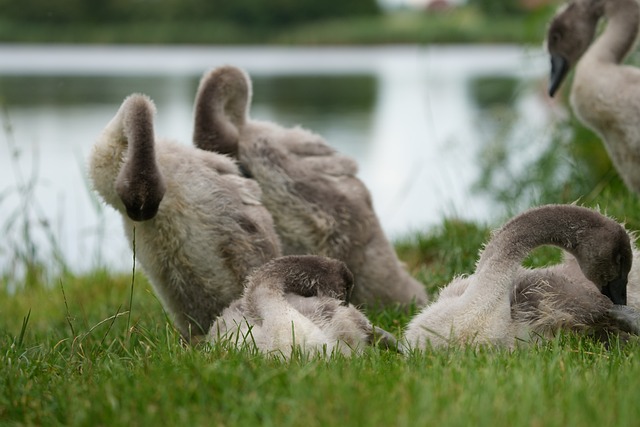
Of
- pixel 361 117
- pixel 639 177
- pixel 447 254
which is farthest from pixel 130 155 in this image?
pixel 361 117

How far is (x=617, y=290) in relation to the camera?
189 inches

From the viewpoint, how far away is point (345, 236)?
608 centimetres

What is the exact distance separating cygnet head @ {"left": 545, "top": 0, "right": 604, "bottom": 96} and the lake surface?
1.29m

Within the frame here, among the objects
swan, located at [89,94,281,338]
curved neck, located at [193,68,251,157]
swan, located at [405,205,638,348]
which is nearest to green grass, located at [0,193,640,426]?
swan, located at [405,205,638,348]

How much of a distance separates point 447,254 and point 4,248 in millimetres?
4127

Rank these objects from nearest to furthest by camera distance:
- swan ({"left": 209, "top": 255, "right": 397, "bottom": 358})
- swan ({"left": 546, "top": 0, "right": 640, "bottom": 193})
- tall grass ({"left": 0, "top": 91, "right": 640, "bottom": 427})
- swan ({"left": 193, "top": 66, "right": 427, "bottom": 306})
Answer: tall grass ({"left": 0, "top": 91, "right": 640, "bottom": 427}) → swan ({"left": 209, "top": 255, "right": 397, "bottom": 358}) → swan ({"left": 193, "top": 66, "right": 427, "bottom": 306}) → swan ({"left": 546, "top": 0, "right": 640, "bottom": 193})

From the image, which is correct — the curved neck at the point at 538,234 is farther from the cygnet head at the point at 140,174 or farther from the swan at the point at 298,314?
the cygnet head at the point at 140,174

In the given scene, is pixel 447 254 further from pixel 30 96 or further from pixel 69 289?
pixel 30 96

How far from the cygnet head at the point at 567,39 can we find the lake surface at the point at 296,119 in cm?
129

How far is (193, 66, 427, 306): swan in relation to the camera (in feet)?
19.7

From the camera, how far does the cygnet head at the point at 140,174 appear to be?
5.09 metres

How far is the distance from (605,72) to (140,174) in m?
3.50

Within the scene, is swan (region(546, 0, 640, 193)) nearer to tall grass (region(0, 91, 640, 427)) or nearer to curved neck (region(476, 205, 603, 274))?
curved neck (region(476, 205, 603, 274))

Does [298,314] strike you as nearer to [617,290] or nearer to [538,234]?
[538,234]
